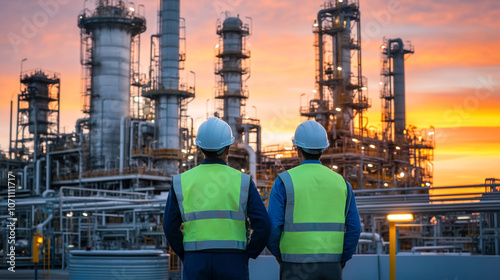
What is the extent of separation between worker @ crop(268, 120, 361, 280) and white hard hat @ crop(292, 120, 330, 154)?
129mm

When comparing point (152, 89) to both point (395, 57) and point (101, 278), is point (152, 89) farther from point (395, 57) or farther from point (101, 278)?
point (101, 278)

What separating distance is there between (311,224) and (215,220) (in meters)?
0.63

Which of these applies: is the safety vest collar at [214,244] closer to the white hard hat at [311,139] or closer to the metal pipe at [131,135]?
the white hard hat at [311,139]

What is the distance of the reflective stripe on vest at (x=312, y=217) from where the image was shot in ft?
12.6

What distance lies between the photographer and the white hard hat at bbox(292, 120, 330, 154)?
4.10 m

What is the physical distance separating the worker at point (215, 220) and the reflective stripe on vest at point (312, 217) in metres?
0.28

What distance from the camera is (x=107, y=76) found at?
42.3 m

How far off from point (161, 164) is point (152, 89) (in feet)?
14.5

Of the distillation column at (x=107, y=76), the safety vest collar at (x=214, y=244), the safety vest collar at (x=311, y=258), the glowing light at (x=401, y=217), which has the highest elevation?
the distillation column at (x=107, y=76)

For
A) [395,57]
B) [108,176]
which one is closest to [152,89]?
A: [108,176]

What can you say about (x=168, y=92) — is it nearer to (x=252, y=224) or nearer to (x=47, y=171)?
(x=47, y=171)

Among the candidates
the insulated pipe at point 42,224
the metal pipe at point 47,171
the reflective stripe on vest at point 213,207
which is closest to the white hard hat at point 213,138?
the reflective stripe on vest at point 213,207

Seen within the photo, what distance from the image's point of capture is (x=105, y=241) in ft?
96.6

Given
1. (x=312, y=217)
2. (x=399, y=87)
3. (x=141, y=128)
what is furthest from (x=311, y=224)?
(x=399, y=87)
